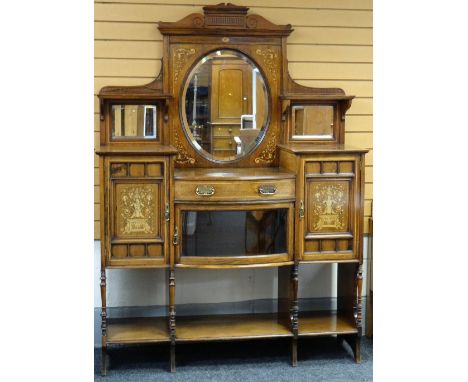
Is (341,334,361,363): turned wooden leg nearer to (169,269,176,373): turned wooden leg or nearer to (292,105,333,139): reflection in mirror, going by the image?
(169,269,176,373): turned wooden leg

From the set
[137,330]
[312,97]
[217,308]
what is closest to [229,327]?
[217,308]

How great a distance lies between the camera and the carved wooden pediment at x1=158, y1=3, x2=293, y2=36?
4125mm

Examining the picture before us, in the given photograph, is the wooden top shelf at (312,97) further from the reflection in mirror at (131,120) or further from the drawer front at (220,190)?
the reflection in mirror at (131,120)

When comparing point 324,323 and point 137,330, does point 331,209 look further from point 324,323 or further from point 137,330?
point 137,330

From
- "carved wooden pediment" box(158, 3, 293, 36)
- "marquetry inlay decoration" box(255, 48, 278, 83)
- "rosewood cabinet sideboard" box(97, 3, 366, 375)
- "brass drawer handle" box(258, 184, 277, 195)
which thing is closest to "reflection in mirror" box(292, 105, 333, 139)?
"rosewood cabinet sideboard" box(97, 3, 366, 375)

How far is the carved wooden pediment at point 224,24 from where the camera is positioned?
4125 mm

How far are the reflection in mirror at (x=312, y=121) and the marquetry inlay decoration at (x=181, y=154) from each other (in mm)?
697

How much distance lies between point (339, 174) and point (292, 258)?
557mm

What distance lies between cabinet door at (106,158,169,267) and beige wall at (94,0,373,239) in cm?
42

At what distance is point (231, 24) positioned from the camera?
13.7 ft

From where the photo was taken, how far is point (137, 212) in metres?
3.71

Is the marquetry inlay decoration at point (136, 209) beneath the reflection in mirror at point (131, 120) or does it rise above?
beneath

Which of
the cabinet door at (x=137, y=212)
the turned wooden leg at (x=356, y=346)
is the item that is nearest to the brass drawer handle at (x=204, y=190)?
the cabinet door at (x=137, y=212)

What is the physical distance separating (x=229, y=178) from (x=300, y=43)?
3.74 ft
